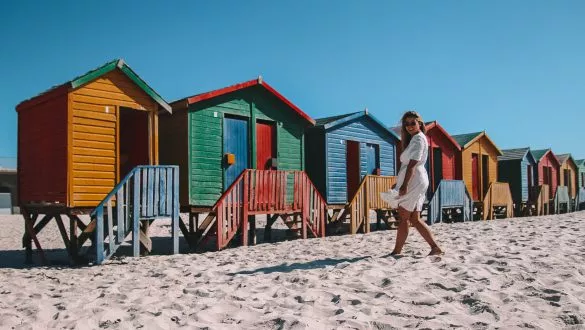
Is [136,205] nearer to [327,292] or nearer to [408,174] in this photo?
[408,174]

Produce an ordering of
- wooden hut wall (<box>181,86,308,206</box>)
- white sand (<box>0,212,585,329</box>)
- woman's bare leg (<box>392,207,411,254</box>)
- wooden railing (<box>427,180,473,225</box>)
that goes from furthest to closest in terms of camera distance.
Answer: wooden railing (<box>427,180,473,225</box>), wooden hut wall (<box>181,86,308,206</box>), woman's bare leg (<box>392,207,411,254</box>), white sand (<box>0,212,585,329</box>)

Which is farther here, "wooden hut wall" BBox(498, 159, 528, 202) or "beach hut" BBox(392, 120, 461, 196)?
"wooden hut wall" BBox(498, 159, 528, 202)

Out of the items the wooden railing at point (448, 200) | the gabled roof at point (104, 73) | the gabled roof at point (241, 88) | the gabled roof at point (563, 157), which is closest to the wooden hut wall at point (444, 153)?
the wooden railing at point (448, 200)

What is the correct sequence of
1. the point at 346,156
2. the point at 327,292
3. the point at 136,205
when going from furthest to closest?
the point at 346,156 < the point at 136,205 < the point at 327,292

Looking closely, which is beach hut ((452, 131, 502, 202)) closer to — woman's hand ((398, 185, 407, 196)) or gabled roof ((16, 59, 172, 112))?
gabled roof ((16, 59, 172, 112))

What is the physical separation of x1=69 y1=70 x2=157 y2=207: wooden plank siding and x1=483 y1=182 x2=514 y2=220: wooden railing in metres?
13.0

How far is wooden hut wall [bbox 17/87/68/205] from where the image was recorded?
9188 millimetres

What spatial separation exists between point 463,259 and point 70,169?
7081 millimetres

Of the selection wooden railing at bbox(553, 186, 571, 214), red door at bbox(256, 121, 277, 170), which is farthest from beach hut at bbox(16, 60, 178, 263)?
wooden railing at bbox(553, 186, 571, 214)

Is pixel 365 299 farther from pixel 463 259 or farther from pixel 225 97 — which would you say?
pixel 225 97

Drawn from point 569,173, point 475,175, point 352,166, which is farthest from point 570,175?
point 352,166

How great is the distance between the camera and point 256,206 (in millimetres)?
10422

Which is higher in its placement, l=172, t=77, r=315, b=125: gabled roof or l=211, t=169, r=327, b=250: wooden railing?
l=172, t=77, r=315, b=125: gabled roof

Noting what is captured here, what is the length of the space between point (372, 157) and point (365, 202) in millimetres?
3490
